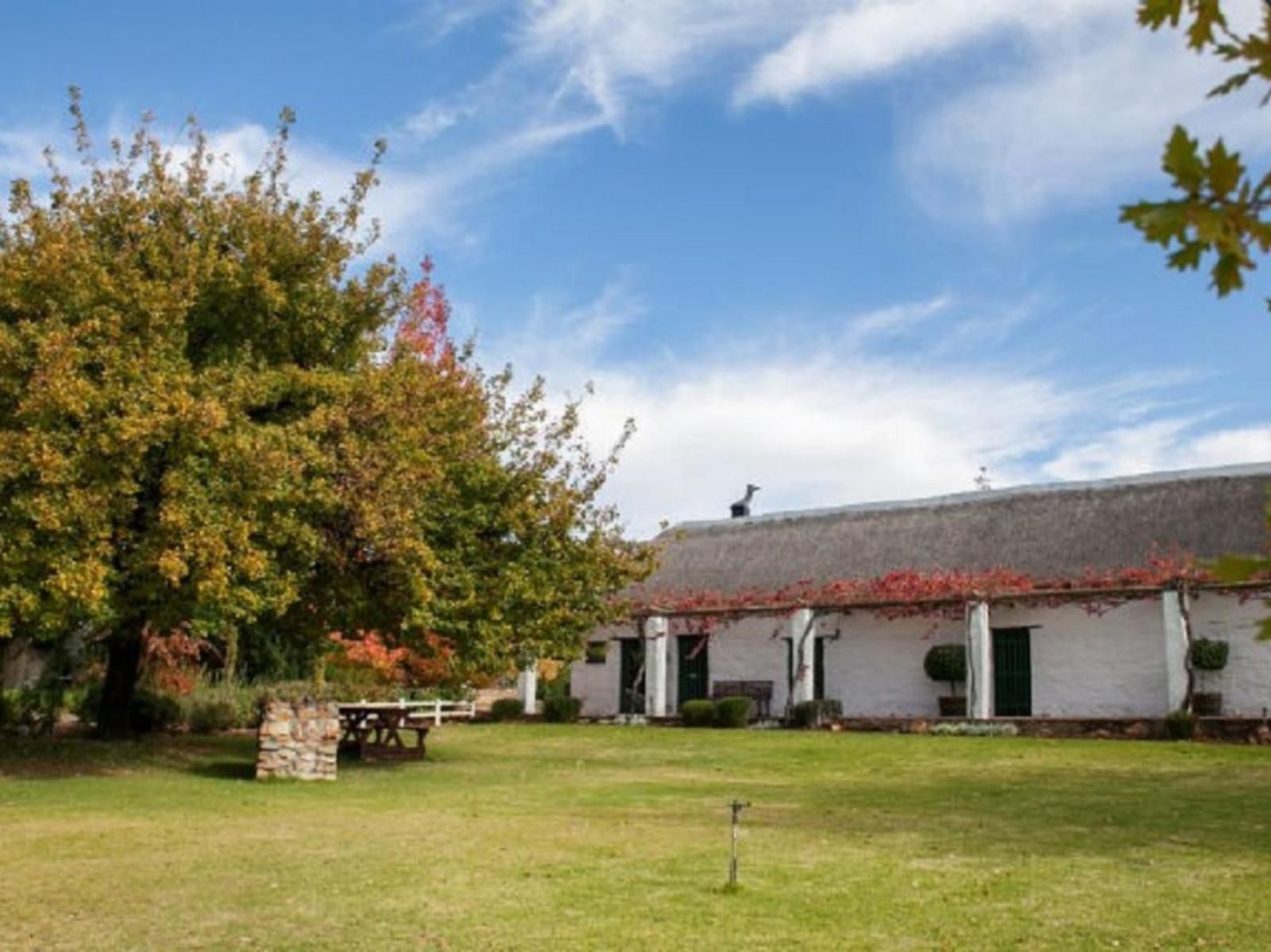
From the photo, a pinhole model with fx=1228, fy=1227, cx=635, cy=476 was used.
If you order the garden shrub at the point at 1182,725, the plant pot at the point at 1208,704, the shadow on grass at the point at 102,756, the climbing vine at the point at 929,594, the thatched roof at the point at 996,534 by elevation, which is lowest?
the shadow on grass at the point at 102,756

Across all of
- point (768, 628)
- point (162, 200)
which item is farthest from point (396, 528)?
point (768, 628)

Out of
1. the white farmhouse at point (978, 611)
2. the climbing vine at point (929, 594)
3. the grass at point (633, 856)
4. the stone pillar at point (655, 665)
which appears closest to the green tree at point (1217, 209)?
the grass at point (633, 856)

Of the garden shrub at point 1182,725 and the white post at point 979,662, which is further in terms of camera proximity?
the white post at point 979,662

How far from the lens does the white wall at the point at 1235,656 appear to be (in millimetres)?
26016

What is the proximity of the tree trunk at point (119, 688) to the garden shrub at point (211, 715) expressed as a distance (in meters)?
4.07

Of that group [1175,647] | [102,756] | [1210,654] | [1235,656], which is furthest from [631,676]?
[102,756]

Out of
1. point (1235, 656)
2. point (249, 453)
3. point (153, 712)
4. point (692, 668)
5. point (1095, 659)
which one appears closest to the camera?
point (249, 453)

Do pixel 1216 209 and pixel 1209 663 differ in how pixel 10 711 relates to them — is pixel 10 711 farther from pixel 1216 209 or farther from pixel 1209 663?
pixel 1216 209

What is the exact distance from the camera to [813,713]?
29.8 m

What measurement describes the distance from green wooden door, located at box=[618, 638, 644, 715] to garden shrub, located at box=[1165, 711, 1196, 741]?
14.4 meters

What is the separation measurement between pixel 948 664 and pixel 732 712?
17.6 ft

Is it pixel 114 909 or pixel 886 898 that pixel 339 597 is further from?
pixel 886 898

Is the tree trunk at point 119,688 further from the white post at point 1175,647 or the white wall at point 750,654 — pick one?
the white post at point 1175,647

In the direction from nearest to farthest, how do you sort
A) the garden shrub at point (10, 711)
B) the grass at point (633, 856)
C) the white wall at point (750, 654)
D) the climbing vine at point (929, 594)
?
Result: the grass at point (633, 856) < the garden shrub at point (10, 711) < the climbing vine at point (929, 594) < the white wall at point (750, 654)
